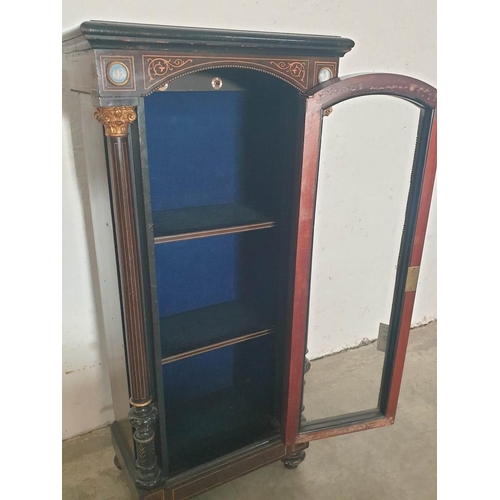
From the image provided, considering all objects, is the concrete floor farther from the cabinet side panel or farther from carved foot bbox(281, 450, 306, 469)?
the cabinet side panel

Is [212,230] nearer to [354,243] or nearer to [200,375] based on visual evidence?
[200,375]

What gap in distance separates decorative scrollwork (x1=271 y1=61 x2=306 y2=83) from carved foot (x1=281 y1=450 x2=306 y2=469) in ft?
3.32

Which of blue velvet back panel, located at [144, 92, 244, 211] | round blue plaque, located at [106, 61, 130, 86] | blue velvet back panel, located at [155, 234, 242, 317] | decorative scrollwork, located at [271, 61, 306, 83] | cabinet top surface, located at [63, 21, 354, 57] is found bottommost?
blue velvet back panel, located at [155, 234, 242, 317]

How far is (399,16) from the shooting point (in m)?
1.49

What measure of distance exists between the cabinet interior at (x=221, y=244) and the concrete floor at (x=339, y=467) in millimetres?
192

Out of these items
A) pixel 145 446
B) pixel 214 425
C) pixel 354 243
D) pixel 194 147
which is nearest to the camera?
pixel 145 446

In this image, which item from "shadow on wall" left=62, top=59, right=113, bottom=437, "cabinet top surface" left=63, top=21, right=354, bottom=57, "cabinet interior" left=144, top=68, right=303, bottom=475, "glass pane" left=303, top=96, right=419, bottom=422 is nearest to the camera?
"cabinet top surface" left=63, top=21, right=354, bottom=57

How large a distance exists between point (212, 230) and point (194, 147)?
0.89 ft

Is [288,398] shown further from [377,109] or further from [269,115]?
[377,109]

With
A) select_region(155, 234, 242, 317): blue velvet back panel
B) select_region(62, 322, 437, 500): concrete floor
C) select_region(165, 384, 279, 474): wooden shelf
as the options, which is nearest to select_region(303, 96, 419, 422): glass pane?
select_region(62, 322, 437, 500): concrete floor

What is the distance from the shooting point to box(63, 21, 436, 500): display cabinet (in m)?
0.81

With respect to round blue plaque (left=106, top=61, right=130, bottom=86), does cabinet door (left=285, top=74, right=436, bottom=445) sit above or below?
below

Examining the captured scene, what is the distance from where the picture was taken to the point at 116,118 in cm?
77

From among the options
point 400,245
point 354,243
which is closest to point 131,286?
point 400,245
